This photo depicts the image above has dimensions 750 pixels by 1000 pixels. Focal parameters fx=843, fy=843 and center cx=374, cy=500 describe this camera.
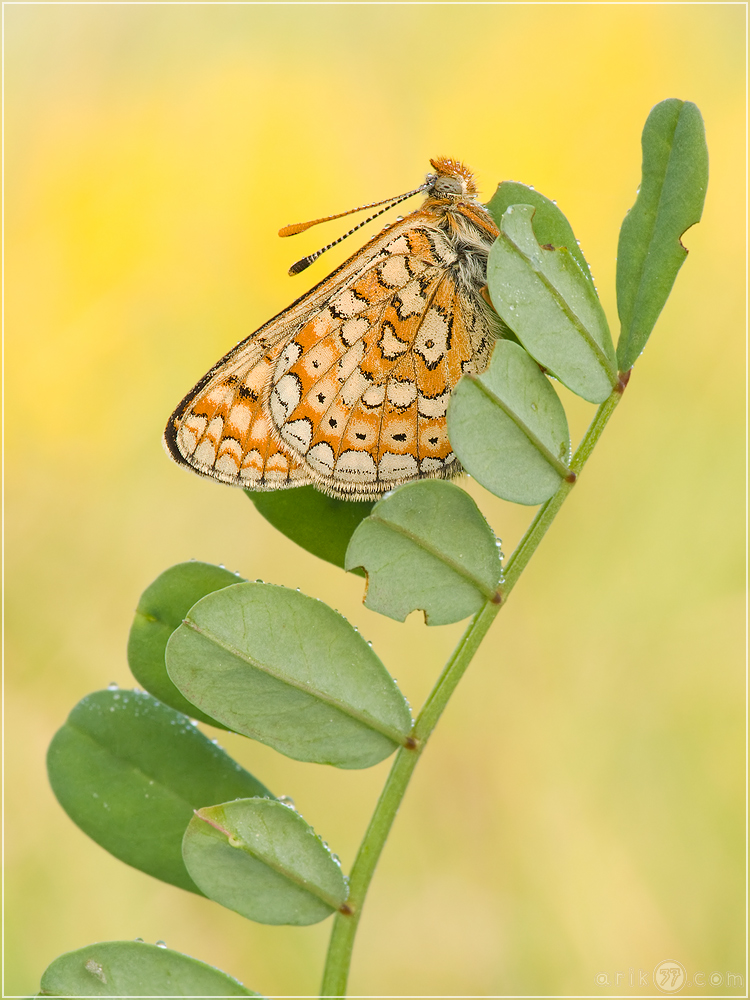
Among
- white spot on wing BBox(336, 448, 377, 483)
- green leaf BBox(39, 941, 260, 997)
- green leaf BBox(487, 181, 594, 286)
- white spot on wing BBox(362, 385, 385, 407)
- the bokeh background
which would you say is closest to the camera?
green leaf BBox(39, 941, 260, 997)

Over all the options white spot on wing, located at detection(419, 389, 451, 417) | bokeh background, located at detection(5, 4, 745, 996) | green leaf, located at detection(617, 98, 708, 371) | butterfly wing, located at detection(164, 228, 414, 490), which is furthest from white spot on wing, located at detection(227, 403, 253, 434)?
bokeh background, located at detection(5, 4, 745, 996)

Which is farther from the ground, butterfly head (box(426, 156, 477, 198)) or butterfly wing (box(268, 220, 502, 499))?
butterfly head (box(426, 156, 477, 198))

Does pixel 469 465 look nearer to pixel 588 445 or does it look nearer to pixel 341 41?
pixel 588 445

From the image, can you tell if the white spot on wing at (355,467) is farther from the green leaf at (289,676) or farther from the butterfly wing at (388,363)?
the green leaf at (289,676)

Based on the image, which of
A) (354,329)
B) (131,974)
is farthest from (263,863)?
(354,329)

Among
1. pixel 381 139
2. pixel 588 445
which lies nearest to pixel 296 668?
pixel 588 445

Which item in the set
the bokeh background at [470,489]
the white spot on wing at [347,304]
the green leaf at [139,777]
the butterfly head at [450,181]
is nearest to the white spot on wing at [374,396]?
the white spot on wing at [347,304]

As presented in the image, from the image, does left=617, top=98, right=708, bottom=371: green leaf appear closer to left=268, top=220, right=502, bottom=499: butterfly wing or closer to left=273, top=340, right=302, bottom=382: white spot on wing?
left=268, top=220, right=502, bottom=499: butterfly wing

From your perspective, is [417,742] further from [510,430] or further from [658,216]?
[658,216]
